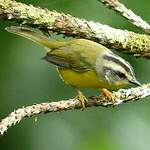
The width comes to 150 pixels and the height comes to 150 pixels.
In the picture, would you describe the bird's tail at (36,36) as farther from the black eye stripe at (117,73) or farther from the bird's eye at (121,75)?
the bird's eye at (121,75)

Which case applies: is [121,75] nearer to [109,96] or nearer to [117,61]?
[117,61]

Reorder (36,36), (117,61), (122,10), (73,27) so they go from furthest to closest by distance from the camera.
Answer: (36,36)
(117,61)
(122,10)
(73,27)

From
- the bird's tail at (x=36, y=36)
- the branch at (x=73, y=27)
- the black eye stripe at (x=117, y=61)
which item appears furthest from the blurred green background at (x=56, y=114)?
the branch at (x=73, y=27)

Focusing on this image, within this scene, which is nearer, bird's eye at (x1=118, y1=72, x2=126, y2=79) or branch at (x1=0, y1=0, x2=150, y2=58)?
branch at (x1=0, y1=0, x2=150, y2=58)

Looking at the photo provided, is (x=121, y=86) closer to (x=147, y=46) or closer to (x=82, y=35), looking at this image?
(x=147, y=46)

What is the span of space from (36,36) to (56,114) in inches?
20.4

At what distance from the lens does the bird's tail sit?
284 cm

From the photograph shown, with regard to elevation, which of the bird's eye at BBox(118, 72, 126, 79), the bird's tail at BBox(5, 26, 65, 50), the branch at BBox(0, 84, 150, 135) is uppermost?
the bird's tail at BBox(5, 26, 65, 50)

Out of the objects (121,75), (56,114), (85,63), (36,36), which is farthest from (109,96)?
(36,36)

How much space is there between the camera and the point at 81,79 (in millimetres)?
3188

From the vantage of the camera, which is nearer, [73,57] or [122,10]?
[122,10]

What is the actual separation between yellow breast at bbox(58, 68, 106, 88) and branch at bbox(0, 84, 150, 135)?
0.77 feet

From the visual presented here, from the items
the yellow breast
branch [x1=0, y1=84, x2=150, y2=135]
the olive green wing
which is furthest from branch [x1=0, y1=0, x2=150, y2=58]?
the olive green wing

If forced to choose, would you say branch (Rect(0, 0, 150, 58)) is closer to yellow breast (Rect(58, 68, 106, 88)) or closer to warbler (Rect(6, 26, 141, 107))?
warbler (Rect(6, 26, 141, 107))
